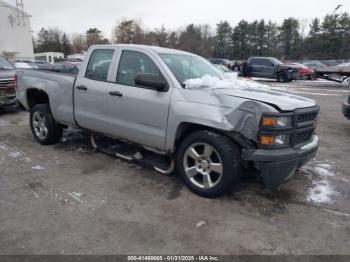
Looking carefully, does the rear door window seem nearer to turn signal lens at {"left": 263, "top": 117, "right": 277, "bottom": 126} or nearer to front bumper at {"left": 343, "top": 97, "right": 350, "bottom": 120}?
turn signal lens at {"left": 263, "top": 117, "right": 277, "bottom": 126}

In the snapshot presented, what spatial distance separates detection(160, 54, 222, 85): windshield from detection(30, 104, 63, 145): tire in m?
2.69

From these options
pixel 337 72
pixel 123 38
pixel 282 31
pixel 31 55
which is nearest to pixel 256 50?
pixel 282 31

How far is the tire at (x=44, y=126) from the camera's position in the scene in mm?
5520

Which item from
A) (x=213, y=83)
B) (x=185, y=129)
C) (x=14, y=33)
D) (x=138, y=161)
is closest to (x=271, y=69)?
(x=213, y=83)

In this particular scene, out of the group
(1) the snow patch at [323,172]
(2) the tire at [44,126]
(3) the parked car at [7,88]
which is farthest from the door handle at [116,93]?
(3) the parked car at [7,88]

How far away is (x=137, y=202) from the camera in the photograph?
11.8 ft

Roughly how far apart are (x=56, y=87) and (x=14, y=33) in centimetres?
5015

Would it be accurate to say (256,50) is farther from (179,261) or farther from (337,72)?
(179,261)

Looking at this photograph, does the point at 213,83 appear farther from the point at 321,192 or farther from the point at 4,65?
the point at 4,65

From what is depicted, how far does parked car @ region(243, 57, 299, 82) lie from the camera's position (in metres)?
22.2

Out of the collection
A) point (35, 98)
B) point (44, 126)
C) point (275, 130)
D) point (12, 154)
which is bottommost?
point (12, 154)

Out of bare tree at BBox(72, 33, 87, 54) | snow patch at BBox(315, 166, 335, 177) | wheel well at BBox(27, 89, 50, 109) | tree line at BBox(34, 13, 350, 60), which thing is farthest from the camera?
bare tree at BBox(72, 33, 87, 54)

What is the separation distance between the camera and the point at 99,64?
4.70 metres

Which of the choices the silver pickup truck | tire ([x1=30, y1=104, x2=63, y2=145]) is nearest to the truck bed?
the silver pickup truck
